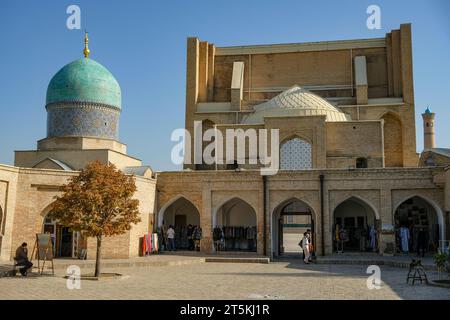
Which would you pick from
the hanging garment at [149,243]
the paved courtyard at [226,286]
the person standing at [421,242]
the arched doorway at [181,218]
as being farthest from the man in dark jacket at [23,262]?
the person standing at [421,242]

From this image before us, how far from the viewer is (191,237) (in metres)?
23.8

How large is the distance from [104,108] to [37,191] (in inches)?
323

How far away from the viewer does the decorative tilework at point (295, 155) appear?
26391 millimetres

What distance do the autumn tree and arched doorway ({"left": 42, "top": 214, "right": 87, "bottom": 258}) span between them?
16.4 ft

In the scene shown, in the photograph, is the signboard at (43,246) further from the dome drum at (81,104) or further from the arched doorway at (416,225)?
the arched doorway at (416,225)

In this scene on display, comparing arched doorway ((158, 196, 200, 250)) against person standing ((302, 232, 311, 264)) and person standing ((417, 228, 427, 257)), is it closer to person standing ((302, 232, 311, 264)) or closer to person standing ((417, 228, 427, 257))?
person standing ((302, 232, 311, 264))

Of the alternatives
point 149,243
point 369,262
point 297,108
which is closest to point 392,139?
point 297,108

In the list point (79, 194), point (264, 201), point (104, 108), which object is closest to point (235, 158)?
point (264, 201)

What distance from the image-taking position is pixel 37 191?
19781 millimetres

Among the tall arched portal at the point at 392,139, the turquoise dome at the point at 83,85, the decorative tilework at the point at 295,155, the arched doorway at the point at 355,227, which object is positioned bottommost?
the arched doorway at the point at 355,227

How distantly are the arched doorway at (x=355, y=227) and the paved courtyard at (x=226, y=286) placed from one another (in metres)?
5.25

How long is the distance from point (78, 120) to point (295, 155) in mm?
11027

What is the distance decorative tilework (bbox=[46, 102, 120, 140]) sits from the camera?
2631cm
